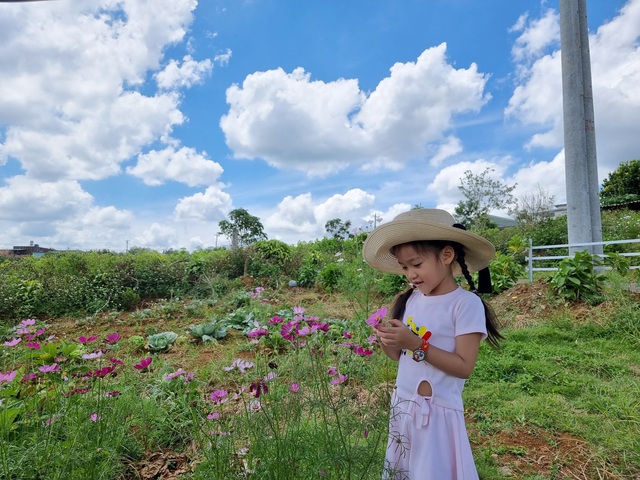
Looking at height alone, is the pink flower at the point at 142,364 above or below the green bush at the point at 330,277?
below

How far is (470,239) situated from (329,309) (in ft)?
14.8

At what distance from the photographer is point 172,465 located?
1.93 meters

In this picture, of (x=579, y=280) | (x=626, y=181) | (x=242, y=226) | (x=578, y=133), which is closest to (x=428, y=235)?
(x=579, y=280)

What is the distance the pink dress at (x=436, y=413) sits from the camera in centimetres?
120

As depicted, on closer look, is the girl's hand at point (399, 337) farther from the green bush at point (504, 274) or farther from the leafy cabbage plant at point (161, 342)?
the green bush at point (504, 274)

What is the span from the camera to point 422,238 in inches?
54.6

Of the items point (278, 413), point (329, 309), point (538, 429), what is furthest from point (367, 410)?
point (329, 309)

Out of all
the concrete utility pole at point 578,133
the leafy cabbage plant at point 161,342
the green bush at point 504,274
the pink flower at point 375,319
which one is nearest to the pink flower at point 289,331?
the pink flower at point 375,319

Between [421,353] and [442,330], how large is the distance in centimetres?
13

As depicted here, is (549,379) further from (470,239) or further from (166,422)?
(166,422)

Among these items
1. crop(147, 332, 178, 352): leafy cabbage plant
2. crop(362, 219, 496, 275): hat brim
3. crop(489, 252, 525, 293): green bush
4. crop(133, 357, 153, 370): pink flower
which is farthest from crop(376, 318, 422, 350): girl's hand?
crop(489, 252, 525, 293): green bush

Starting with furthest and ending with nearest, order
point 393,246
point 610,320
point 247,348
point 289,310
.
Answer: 1. point 289,310
2. point 610,320
3. point 247,348
4. point 393,246

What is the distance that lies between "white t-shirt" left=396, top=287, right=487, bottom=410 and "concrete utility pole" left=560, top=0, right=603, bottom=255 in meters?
6.63

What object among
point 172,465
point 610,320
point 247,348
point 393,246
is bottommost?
point 172,465
